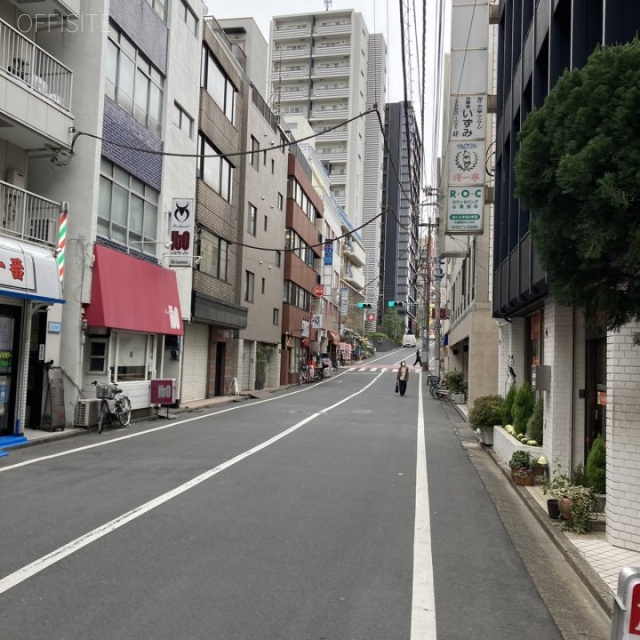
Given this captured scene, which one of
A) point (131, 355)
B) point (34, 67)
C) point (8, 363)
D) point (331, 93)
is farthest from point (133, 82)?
point (331, 93)

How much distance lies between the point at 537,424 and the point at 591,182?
7251mm

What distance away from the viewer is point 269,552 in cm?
586

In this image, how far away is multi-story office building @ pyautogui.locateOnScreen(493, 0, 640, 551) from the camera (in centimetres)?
640

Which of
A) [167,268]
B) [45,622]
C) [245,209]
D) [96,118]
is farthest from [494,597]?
[245,209]

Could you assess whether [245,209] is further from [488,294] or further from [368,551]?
[368,551]

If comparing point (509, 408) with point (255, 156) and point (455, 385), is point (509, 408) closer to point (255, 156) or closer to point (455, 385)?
point (455, 385)

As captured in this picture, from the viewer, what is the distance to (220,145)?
26062 mm

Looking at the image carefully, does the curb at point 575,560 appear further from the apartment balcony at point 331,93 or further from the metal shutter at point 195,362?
the apartment balcony at point 331,93

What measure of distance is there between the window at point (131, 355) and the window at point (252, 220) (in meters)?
14.0

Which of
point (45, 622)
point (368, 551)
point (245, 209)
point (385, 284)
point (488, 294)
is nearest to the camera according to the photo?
point (45, 622)

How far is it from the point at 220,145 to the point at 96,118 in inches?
428

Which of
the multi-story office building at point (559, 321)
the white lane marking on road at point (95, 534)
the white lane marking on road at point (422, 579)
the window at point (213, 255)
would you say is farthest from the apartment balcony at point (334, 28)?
the white lane marking on road at point (422, 579)

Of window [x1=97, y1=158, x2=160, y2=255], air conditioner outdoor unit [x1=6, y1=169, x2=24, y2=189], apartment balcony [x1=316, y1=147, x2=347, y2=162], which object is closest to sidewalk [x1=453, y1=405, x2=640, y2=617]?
air conditioner outdoor unit [x1=6, y1=169, x2=24, y2=189]

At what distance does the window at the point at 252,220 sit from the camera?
1248 inches
